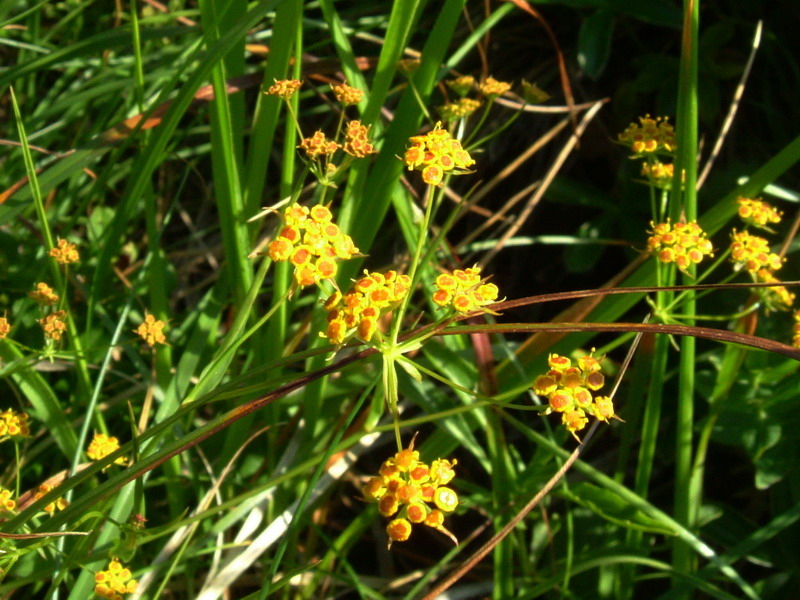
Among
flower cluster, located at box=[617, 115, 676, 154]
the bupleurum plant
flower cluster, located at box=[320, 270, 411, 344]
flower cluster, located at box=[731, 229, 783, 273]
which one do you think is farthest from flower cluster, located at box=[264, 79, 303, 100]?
flower cluster, located at box=[731, 229, 783, 273]

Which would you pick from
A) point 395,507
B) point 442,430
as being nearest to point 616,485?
point 442,430

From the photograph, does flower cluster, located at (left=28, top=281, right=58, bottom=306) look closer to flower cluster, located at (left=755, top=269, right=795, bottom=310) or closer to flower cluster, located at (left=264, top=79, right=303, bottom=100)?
flower cluster, located at (left=264, top=79, right=303, bottom=100)

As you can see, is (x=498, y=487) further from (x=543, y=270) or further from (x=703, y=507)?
(x=543, y=270)

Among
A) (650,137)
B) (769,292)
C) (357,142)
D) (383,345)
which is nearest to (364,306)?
(383,345)

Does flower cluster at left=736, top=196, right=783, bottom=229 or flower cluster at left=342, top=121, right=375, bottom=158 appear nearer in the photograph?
flower cluster at left=342, top=121, right=375, bottom=158

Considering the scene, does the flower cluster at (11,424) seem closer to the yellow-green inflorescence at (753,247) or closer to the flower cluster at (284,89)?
the flower cluster at (284,89)

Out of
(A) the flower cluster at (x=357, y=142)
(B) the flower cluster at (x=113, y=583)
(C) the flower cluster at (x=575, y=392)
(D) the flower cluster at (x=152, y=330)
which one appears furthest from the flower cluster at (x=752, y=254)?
(B) the flower cluster at (x=113, y=583)
